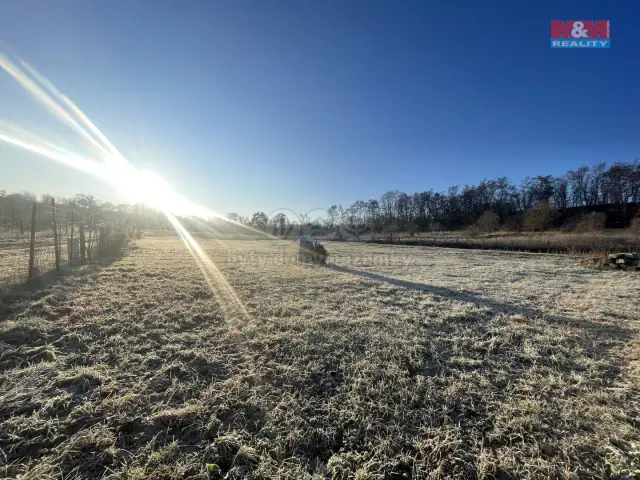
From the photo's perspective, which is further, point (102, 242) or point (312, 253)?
point (312, 253)

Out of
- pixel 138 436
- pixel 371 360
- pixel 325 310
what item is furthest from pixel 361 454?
pixel 325 310

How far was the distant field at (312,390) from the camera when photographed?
67.2 inches

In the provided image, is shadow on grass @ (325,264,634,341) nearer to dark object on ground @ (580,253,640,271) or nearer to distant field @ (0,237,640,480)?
distant field @ (0,237,640,480)

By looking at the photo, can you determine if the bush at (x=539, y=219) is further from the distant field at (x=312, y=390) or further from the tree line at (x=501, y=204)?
the distant field at (x=312, y=390)

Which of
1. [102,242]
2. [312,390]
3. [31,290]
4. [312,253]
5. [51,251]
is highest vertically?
[102,242]

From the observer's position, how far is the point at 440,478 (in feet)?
5.31

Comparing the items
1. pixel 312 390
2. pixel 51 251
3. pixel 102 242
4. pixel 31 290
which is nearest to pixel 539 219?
pixel 312 390

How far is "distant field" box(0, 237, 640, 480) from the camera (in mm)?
1708

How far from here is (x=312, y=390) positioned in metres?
2.43

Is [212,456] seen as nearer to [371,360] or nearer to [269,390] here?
[269,390]

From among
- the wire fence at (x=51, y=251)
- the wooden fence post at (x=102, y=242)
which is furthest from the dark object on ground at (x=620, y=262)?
the wooden fence post at (x=102, y=242)

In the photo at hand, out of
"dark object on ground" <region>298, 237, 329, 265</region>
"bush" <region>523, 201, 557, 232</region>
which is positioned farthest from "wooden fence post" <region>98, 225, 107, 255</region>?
"bush" <region>523, 201, 557, 232</region>

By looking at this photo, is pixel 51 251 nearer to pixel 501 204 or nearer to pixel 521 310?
pixel 521 310

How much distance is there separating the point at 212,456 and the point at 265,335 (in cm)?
186
